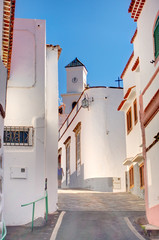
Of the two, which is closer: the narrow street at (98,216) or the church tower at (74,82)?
the narrow street at (98,216)

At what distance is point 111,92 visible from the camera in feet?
92.3

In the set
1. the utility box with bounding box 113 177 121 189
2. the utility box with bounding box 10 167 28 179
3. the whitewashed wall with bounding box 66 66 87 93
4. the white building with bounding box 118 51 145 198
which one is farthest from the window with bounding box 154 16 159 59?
the whitewashed wall with bounding box 66 66 87 93

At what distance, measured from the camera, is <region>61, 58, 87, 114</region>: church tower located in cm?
5004

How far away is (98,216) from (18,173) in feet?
10.7

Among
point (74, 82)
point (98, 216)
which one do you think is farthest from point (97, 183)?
point (74, 82)

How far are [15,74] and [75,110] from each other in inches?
687

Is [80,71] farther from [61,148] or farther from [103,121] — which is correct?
A: [103,121]

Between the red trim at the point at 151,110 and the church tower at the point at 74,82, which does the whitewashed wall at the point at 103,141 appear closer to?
the red trim at the point at 151,110

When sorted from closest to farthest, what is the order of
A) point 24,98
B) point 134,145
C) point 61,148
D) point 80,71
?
1. point 24,98
2. point 134,145
3. point 61,148
4. point 80,71

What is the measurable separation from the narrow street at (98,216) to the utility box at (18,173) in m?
2.04

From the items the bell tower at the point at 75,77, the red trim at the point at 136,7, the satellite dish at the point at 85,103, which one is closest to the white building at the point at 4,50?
the red trim at the point at 136,7

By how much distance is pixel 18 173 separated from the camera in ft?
48.1

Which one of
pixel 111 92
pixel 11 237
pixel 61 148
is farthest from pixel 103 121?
pixel 11 237

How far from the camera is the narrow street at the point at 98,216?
496 inches
